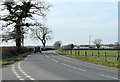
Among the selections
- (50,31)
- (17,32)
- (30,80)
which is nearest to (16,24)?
(17,32)

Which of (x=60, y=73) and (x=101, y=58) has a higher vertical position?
(x=60, y=73)

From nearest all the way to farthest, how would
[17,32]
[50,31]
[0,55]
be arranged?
[0,55], [17,32], [50,31]

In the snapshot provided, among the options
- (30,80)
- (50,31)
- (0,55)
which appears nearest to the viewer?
(30,80)

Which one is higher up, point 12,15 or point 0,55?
point 12,15

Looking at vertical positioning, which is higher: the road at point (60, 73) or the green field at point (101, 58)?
the road at point (60, 73)

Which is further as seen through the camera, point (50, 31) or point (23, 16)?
point (50, 31)

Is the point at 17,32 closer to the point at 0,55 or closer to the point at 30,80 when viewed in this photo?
the point at 0,55

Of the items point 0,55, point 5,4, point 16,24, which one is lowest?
point 0,55

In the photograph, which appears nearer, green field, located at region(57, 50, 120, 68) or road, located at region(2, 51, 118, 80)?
road, located at region(2, 51, 118, 80)

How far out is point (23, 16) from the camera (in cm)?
6462

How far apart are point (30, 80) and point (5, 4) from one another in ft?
164

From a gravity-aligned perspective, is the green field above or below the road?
below

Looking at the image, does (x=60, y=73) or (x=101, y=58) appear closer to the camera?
(x=60, y=73)

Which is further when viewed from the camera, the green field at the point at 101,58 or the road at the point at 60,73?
the green field at the point at 101,58
